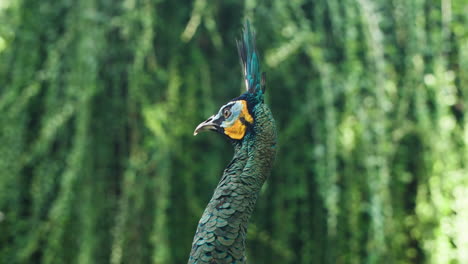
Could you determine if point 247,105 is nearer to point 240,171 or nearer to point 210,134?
point 240,171

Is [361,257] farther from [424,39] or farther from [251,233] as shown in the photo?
[424,39]

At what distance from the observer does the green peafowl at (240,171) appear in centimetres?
62

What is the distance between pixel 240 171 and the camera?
659 millimetres

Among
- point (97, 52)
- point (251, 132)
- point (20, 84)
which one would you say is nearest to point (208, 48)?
point (97, 52)

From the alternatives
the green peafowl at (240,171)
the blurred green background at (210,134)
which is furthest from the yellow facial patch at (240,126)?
the blurred green background at (210,134)

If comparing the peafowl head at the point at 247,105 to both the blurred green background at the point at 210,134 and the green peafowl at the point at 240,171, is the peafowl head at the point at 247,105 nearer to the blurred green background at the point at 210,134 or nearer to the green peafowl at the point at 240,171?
the green peafowl at the point at 240,171

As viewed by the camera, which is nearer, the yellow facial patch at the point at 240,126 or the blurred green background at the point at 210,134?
the yellow facial patch at the point at 240,126

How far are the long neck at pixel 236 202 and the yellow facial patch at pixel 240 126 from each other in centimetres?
1

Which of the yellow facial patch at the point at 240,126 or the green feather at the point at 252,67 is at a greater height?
the green feather at the point at 252,67

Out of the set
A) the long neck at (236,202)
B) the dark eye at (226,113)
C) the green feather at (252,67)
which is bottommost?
the long neck at (236,202)

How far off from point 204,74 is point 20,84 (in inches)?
19.7

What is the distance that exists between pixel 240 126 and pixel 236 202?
0.10m

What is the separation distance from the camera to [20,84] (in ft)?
4.48

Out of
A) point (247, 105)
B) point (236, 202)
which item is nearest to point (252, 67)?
point (247, 105)
